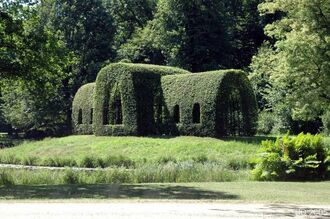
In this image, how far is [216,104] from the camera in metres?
35.9

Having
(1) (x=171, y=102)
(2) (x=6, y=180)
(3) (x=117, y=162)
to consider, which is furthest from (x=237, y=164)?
(1) (x=171, y=102)

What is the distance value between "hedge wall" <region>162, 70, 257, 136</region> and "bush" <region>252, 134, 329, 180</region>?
601 inches

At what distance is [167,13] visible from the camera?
192 feet

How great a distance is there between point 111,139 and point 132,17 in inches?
1506

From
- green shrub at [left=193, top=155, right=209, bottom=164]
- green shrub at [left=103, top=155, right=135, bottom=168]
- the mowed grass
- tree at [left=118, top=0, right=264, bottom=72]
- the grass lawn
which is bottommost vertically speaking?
the grass lawn

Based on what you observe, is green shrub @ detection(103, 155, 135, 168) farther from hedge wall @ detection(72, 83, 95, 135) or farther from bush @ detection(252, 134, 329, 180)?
hedge wall @ detection(72, 83, 95, 135)

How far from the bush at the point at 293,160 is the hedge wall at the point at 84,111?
30698 millimetres

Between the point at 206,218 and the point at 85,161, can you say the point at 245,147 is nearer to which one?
the point at 85,161

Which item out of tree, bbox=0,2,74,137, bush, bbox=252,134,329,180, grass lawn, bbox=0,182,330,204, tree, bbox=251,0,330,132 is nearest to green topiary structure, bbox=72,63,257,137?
tree, bbox=251,0,330,132

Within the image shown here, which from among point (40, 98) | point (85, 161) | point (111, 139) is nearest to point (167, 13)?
point (111, 139)

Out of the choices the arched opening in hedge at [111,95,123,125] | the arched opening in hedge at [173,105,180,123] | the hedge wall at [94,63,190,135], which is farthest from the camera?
the arched opening in hedge at [111,95,123,125]

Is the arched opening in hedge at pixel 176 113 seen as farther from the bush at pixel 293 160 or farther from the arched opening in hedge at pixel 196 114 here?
the bush at pixel 293 160

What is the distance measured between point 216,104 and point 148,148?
→ 5.64m

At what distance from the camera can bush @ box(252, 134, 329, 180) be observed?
1961 centimetres
